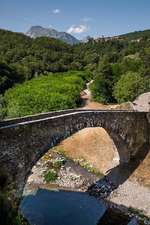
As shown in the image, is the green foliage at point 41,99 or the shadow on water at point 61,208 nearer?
the shadow on water at point 61,208

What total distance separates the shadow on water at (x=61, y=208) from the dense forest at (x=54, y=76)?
28598mm

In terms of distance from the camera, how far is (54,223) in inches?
1260

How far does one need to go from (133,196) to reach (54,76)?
68.1m

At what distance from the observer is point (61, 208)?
3481cm

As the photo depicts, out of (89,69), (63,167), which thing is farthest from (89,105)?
(89,69)

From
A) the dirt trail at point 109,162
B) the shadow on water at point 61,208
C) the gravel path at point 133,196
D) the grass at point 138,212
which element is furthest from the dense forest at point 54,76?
the grass at point 138,212

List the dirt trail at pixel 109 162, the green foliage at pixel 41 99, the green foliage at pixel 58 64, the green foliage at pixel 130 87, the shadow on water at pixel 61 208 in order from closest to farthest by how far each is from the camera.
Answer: the shadow on water at pixel 61 208
the dirt trail at pixel 109 162
the green foliage at pixel 41 99
the green foliage at pixel 130 87
the green foliage at pixel 58 64

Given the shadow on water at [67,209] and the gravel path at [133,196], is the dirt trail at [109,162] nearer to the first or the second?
the gravel path at [133,196]

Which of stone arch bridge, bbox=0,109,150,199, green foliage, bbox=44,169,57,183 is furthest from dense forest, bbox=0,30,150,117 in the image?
stone arch bridge, bbox=0,109,150,199

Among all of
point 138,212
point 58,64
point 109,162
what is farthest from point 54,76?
point 138,212

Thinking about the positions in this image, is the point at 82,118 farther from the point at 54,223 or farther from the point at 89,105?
the point at 89,105

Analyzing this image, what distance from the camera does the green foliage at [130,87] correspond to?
7600cm

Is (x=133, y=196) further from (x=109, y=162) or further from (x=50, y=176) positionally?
(x=50, y=176)

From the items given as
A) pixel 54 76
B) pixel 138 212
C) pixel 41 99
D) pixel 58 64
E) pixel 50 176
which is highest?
pixel 58 64
